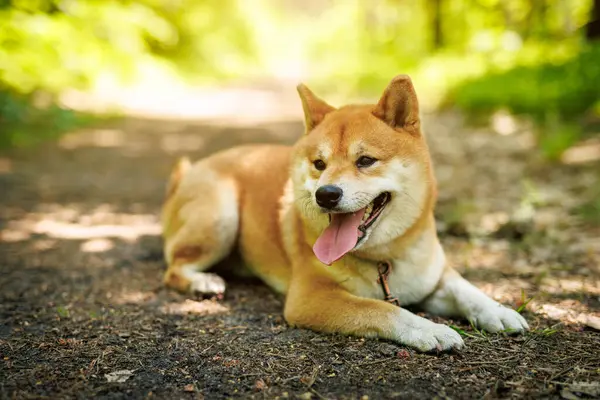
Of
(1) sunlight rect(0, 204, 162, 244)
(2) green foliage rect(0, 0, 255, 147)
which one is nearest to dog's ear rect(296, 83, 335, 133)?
(1) sunlight rect(0, 204, 162, 244)

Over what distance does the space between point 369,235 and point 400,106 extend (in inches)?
29.7

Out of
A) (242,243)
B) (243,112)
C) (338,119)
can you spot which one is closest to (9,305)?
(242,243)

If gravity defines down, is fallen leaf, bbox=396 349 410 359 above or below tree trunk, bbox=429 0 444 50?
below

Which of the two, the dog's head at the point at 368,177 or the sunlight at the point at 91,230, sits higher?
the dog's head at the point at 368,177

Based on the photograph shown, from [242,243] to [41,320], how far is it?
140 cm

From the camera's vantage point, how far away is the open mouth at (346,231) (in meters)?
2.93

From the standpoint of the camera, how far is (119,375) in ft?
8.27

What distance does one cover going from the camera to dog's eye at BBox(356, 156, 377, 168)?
3.00 m

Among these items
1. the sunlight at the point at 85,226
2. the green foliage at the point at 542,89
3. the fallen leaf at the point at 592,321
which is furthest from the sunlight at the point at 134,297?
the green foliage at the point at 542,89

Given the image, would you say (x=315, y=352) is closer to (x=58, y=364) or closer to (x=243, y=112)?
(x=58, y=364)

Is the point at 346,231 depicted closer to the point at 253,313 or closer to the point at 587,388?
the point at 253,313

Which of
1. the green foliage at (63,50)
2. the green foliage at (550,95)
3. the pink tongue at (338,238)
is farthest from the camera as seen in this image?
the green foliage at (63,50)

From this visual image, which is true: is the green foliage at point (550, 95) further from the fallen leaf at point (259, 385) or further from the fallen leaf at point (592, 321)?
the fallen leaf at point (259, 385)

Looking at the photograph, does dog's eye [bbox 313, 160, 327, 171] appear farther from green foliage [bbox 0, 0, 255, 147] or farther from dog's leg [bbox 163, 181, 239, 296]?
green foliage [bbox 0, 0, 255, 147]
